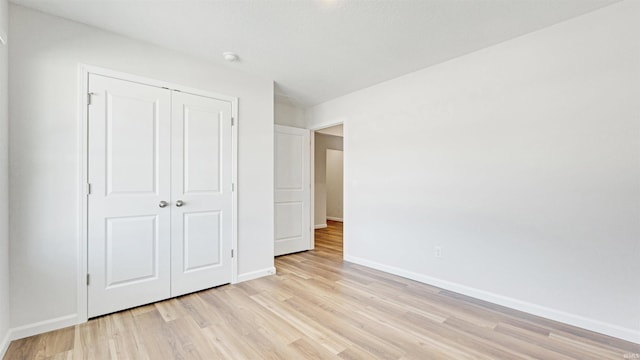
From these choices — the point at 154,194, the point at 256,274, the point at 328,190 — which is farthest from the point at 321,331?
the point at 328,190

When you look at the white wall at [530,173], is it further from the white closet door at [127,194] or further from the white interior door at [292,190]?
the white closet door at [127,194]

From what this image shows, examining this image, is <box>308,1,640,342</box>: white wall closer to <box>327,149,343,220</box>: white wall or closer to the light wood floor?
the light wood floor

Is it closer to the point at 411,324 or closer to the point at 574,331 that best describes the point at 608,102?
the point at 574,331

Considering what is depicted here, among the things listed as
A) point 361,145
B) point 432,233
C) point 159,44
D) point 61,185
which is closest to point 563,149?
point 432,233

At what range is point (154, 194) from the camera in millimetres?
2541

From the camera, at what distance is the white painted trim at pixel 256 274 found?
3.11 metres

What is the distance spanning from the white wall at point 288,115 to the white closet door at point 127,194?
6.40 ft

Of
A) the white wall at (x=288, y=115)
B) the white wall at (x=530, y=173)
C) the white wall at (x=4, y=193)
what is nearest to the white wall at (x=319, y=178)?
the white wall at (x=288, y=115)

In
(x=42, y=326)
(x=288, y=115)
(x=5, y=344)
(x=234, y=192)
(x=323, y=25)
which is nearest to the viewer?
(x=5, y=344)

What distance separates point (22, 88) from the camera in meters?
2.00

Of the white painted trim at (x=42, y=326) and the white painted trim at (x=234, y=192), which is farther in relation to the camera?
the white painted trim at (x=234, y=192)

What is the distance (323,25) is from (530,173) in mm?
2150

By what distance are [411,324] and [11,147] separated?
3.23 m

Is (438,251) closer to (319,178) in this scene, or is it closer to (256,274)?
(256,274)
